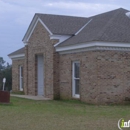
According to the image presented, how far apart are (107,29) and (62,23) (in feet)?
15.5

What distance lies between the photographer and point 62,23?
26891 mm

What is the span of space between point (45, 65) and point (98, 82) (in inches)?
231

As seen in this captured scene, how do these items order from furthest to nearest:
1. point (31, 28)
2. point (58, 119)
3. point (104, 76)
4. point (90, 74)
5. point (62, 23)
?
point (31, 28) → point (62, 23) → point (90, 74) → point (104, 76) → point (58, 119)

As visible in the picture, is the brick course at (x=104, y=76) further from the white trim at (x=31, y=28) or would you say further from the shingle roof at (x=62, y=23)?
the white trim at (x=31, y=28)

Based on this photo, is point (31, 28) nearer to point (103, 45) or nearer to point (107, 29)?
point (107, 29)

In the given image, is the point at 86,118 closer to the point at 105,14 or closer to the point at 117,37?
the point at 117,37

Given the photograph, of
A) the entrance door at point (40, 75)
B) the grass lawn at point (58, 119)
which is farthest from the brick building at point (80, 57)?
the grass lawn at point (58, 119)

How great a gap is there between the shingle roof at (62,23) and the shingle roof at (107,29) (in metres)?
0.69

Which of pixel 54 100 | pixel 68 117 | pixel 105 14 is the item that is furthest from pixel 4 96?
pixel 105 14

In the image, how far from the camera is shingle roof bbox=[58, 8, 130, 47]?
2209 cm

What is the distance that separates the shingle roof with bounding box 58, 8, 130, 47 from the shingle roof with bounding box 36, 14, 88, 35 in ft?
2.26

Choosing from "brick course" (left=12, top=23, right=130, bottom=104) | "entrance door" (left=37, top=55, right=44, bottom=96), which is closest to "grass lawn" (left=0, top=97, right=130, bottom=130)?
"brick course" (left=12, top=23, right=130, bottom=104)

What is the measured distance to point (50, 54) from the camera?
2584 centimetres

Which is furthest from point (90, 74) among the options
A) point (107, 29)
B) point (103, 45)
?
point (107, 29)
